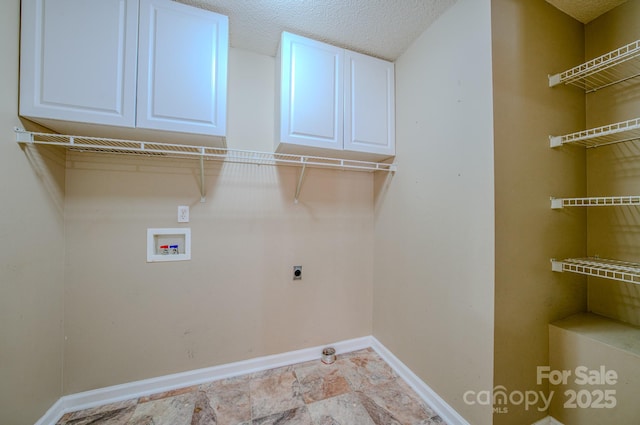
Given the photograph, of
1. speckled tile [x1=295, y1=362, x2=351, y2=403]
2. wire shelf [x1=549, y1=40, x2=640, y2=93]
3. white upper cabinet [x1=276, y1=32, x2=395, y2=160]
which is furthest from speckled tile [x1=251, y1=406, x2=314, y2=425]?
wire shelf [x1=549, y1=40, x2=640, y2=93]

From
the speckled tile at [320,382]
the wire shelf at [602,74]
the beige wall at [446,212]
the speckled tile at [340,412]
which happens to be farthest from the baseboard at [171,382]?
the wire shelf at [602,74]

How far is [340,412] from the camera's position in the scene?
1364mm

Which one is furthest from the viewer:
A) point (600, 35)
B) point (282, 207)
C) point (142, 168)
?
point (282, 207)

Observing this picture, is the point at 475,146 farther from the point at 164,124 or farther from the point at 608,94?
the point at 164,124

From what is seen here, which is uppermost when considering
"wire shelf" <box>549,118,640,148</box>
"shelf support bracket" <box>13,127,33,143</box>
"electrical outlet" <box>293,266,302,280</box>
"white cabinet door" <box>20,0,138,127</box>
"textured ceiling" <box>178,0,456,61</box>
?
"textured ceiling" <box>178,0,456,61</box>

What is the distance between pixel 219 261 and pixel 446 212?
1.59 meters

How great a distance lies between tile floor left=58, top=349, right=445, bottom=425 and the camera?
131 centimetres

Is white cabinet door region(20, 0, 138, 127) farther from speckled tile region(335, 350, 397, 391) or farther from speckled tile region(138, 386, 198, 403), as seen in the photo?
speckled tile region(335, 350, 397, 391)

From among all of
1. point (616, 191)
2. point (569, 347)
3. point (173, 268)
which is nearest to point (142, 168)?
point (173, 268)

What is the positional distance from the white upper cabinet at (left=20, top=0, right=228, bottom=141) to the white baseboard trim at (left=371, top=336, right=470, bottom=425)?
2065 mm

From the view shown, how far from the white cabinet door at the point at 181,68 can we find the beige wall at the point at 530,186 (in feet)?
5.01

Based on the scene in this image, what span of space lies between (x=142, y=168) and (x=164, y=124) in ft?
1.47

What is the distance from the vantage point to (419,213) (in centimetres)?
158

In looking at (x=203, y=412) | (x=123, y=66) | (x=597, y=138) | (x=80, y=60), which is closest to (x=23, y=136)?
(x=80, y=60)
